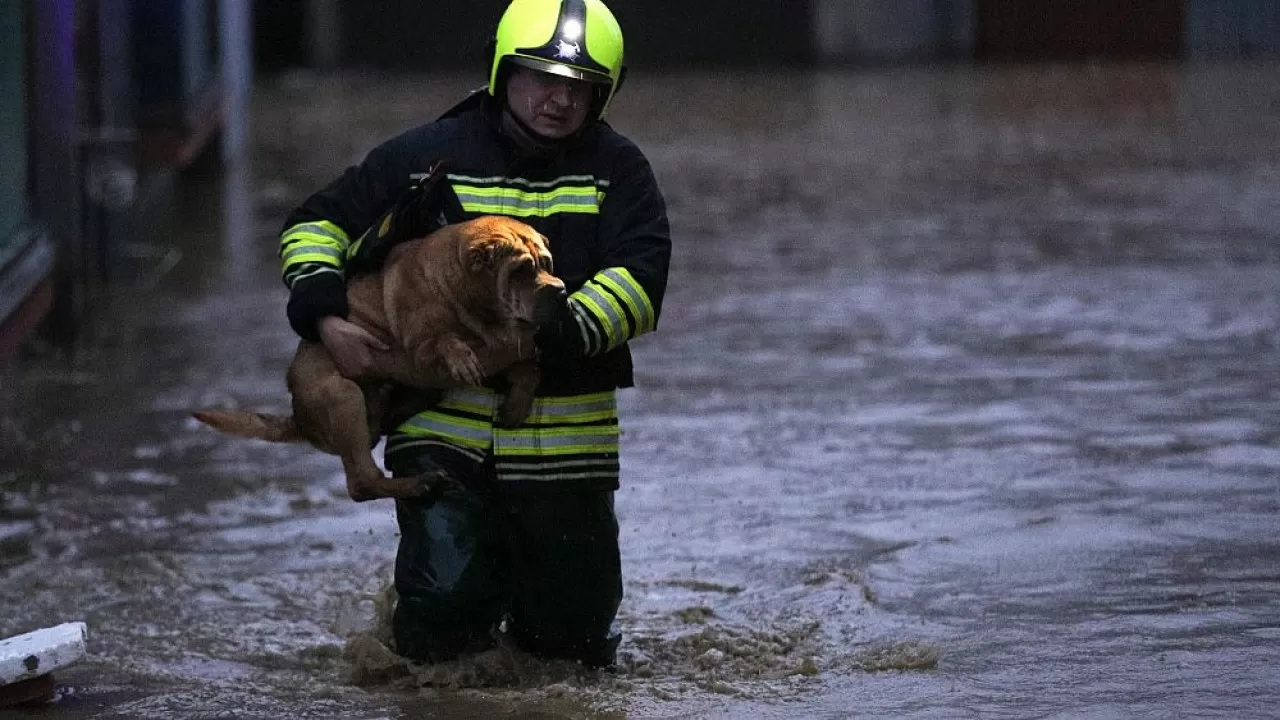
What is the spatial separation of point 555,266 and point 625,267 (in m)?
0.17

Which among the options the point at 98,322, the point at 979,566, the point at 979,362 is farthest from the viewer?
the point at 98,322

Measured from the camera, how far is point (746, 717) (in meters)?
4.52

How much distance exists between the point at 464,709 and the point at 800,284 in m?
7.06

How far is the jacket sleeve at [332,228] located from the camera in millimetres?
4711

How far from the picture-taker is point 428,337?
4.52 metres

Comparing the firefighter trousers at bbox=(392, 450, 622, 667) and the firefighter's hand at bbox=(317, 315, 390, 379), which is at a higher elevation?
the firefighter's hand at bbox=(317, 315, 390, 379)

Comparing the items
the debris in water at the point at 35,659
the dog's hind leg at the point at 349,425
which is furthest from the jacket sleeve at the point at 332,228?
the debris in water at the point at 35,659

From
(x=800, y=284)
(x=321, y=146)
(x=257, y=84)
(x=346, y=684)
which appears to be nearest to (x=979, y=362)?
(x=800, y=284)

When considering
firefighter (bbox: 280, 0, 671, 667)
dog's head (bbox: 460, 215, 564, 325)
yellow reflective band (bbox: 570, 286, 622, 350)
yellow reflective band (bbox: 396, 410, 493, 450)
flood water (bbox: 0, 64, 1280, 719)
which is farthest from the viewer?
flood water (bbox: 0, 64, 1280, 719)

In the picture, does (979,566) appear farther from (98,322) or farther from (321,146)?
(321,146)

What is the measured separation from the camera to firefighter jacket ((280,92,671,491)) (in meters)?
4.73

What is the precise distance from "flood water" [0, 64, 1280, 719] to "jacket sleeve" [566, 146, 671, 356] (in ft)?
2.70

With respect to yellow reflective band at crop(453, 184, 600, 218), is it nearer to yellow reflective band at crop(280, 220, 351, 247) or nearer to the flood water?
yellow reflective band at crop(280, 220, 351, 247)

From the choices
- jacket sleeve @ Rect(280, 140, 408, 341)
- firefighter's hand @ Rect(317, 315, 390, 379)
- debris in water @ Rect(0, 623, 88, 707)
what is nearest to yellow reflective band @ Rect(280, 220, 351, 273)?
jacket sleeve @ Rect(280, 140, 408, 341)
